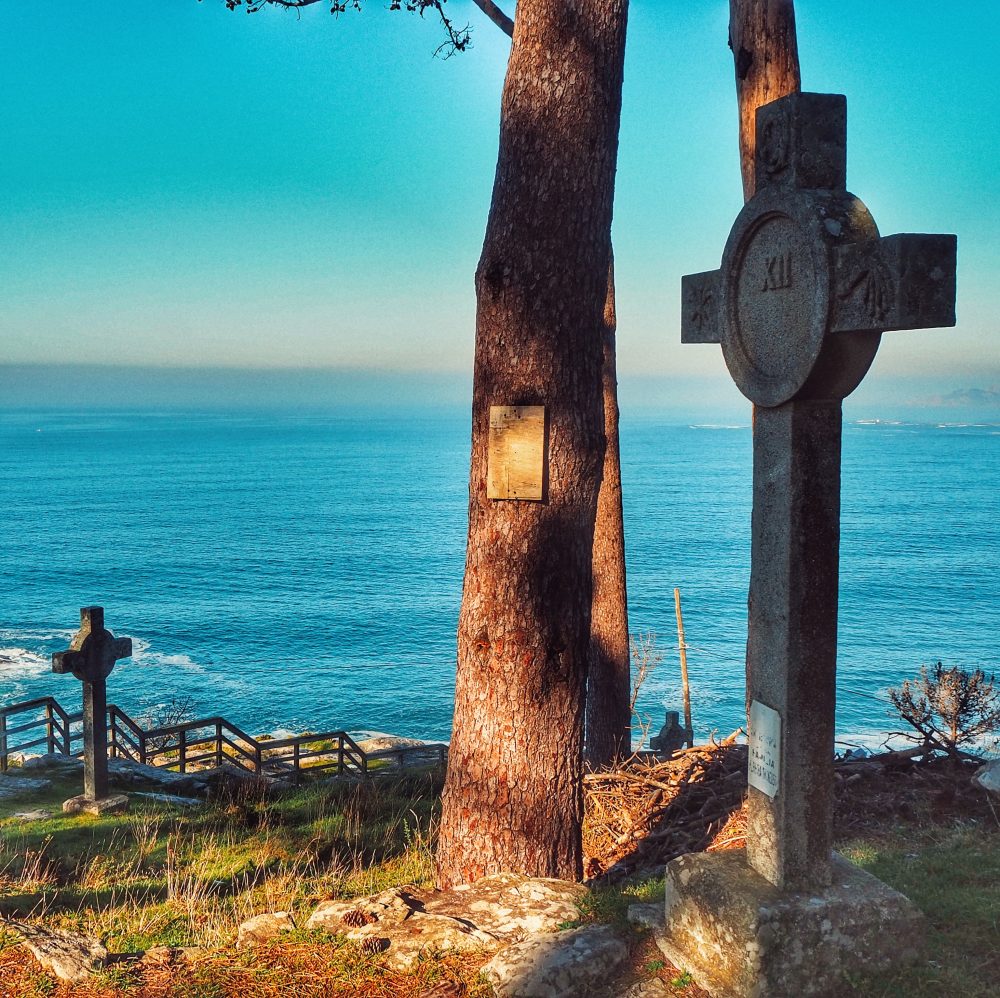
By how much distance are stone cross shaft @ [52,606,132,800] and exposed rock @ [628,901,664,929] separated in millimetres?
7569

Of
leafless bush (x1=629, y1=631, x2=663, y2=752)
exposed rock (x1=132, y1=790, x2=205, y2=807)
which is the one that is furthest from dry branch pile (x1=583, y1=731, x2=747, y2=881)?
exposed rock (x1=132, y1=790, x2=205, y2=807)

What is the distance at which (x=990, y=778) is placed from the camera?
6.24m

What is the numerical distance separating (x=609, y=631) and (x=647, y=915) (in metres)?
6.23

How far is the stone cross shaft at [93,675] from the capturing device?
1046 cm

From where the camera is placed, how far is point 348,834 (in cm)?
869

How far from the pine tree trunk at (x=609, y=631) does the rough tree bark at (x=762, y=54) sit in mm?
2523

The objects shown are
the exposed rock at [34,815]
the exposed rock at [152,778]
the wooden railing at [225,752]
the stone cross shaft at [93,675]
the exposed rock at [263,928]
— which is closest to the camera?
the exposed rock at [263,928]

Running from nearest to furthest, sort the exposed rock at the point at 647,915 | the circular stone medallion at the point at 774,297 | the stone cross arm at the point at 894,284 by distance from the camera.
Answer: the stone cross arm at the point at 894,284
the circular stone medallion at the point at 774,297
the exposed rock at the point at 647,915

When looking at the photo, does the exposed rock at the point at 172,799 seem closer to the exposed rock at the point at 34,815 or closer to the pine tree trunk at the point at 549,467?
the exposed rock at the point at 34,815

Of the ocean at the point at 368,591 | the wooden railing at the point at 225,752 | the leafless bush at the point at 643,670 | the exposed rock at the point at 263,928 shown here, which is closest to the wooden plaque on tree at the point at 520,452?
the exposed rock at the point at 263,928

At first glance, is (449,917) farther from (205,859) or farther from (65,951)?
(205,859)

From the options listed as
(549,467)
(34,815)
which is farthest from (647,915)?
(34,815)

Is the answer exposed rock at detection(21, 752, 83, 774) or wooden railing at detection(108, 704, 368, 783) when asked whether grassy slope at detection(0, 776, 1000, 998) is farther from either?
wooden railing at detection(108, 704, 368, 783)

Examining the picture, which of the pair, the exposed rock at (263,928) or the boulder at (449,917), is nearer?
the boulder at (449,917)
